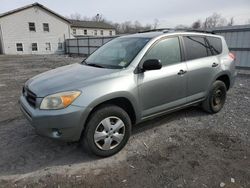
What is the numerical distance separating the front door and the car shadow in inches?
28.0

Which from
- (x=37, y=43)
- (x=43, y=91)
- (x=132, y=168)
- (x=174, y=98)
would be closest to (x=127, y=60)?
(x=174, y=98)

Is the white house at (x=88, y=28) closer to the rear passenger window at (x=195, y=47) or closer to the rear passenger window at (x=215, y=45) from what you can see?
the rear passenger window at (x=215, y=45)

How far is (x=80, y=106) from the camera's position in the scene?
2.71 meters

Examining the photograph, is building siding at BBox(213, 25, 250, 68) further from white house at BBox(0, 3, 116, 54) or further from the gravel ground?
white house at BBox(0, 3, 116, 54)

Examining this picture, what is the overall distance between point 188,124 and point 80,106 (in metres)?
2.42

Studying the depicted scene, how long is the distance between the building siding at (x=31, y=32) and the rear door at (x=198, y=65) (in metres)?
29.1

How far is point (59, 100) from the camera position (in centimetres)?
272

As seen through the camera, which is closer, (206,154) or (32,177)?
(32,177)

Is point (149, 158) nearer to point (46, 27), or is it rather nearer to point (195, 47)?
point (195, 47)

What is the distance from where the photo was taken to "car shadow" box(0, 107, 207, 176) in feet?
9.71

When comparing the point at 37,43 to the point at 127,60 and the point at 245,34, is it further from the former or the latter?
the point at 127,60

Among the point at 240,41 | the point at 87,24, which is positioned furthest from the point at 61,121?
the point at 87,24

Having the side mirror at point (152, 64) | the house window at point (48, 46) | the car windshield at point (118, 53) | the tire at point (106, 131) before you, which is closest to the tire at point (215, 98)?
the side mirror at point (152, 64)

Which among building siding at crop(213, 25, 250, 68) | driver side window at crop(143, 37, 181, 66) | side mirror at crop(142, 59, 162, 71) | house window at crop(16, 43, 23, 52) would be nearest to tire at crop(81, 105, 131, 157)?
side mirror at crop(142, 59, 162, 71)
